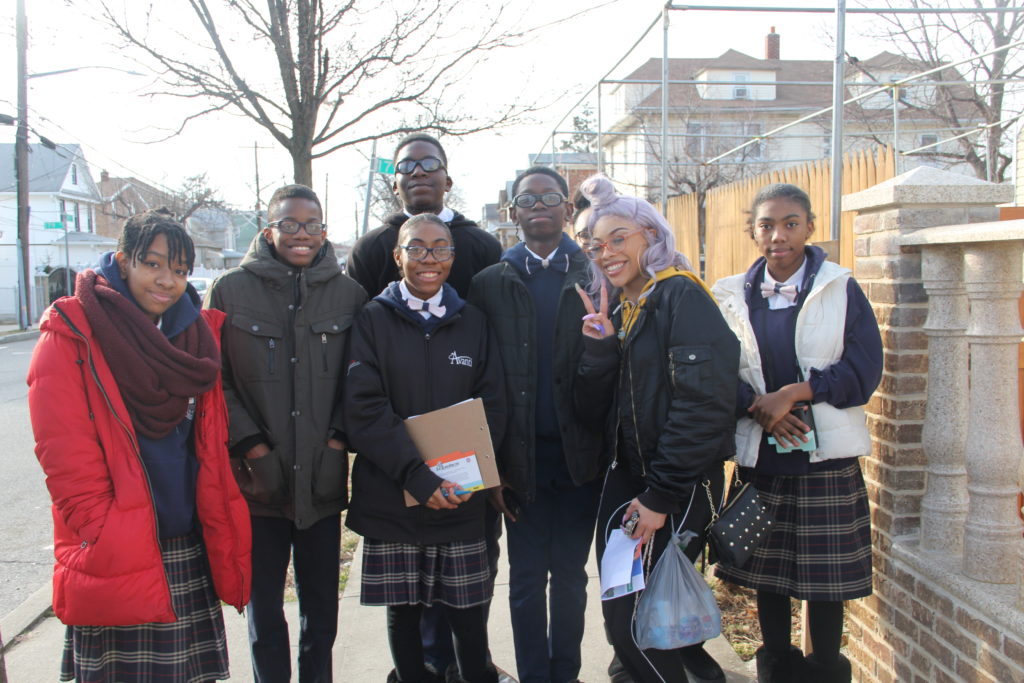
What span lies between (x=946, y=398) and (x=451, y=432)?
1777 mm

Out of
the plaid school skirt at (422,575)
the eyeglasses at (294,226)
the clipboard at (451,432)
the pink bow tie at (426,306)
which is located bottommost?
the plaid school skirt at (422,575)

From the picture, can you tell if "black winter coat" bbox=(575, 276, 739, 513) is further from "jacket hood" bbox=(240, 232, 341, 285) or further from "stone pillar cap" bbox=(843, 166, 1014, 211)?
"jacket hood" bbox=(240, 232, 341, 285)

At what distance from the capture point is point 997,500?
100 inches

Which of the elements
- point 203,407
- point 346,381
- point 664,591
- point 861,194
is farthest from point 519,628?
point 861,194

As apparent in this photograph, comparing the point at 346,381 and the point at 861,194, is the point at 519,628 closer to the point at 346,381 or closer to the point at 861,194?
the point at 346,381

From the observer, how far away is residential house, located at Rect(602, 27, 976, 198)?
18.4 meters

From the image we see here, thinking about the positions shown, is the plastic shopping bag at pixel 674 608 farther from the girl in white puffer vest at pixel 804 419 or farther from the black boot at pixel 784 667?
the black boot at pixel 784 667

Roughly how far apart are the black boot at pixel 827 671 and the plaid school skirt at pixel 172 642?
6.92ft

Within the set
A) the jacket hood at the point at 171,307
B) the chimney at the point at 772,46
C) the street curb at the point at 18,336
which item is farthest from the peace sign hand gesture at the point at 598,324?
the chimney at the point at 772,46

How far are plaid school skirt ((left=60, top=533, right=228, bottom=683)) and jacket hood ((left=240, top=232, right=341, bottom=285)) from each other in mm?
975

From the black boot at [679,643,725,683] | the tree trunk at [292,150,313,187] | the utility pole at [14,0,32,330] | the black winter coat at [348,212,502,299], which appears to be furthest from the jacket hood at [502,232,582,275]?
the utility pole at [14,0,32,330]

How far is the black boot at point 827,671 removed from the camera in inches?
111

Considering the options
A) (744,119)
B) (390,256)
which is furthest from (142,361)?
(744,119)

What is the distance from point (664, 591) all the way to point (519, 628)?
0.80 metres
